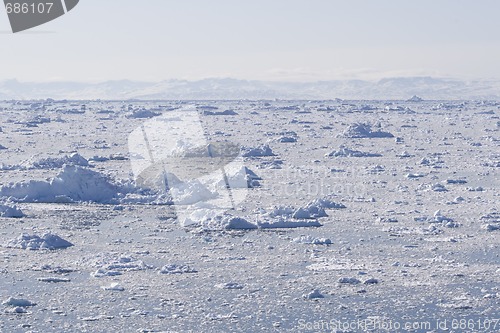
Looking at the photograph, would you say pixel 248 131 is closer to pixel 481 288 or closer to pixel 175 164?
pixel 175 164

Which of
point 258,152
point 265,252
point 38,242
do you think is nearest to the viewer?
point 265,252

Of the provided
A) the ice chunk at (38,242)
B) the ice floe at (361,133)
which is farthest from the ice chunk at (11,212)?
the ice floe at (361,133)

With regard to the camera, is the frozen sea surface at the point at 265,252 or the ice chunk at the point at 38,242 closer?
the frozen sea surface at the point at 265,252

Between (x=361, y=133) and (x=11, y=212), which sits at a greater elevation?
(x=11, y=212)

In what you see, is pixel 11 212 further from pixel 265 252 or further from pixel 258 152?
pixel 258 152

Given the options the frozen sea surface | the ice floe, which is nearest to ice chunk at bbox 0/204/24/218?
the frozen sea surface

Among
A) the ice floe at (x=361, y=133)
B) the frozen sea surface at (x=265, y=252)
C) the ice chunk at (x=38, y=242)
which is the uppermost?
the ice chunk at (x=38, y=242)

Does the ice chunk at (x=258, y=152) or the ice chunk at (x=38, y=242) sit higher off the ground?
the ice chunk at (x=38, y=242)

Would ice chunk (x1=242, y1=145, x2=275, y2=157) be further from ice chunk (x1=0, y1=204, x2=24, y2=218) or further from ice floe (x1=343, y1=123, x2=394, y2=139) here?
ice chunk (x1=0, y1=204, x2=24, y2=218)

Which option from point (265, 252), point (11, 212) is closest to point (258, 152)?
point (11, 212)

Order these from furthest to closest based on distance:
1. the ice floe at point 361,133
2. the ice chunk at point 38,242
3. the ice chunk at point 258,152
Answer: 1. the ice floe at point 361,133
2. the ice chunk at point 258,152
3. the ice chunk at point 38,242

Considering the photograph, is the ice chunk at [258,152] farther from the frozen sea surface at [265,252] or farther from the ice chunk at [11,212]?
the ice chunk at [11,212]
